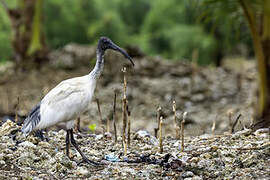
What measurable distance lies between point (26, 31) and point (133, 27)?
1470 cm

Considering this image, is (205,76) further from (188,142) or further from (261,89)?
(188,142)

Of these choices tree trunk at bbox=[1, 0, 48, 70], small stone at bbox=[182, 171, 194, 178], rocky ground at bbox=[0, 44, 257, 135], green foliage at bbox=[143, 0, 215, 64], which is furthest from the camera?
green foliage at bbox=[143, 0, 215, 64]

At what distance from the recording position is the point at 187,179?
4.09m

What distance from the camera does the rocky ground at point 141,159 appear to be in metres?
4.17

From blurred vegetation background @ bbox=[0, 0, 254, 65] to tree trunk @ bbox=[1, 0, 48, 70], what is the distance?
764 centimetres

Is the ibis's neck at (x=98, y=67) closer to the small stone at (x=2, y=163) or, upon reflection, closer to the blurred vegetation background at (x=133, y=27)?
the small stone at (x=2, y=163)

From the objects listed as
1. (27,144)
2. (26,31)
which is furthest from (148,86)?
(27,144)

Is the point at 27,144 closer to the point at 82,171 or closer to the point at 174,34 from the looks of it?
the point at 82,171

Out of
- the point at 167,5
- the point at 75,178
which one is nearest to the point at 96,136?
the point at 75,178

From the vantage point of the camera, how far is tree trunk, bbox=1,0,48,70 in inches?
505

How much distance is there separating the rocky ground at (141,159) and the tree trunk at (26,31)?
7.99 meters

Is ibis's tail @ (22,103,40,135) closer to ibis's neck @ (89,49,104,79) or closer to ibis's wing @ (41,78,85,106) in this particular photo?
ibis's wing @ (41,78,85,106)

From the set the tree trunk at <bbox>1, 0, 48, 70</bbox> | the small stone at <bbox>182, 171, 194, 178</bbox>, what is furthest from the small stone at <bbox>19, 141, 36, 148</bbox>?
the tree trunk at <bbox>1, 0, 48, 70</bbox>

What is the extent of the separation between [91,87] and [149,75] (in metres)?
8.34
